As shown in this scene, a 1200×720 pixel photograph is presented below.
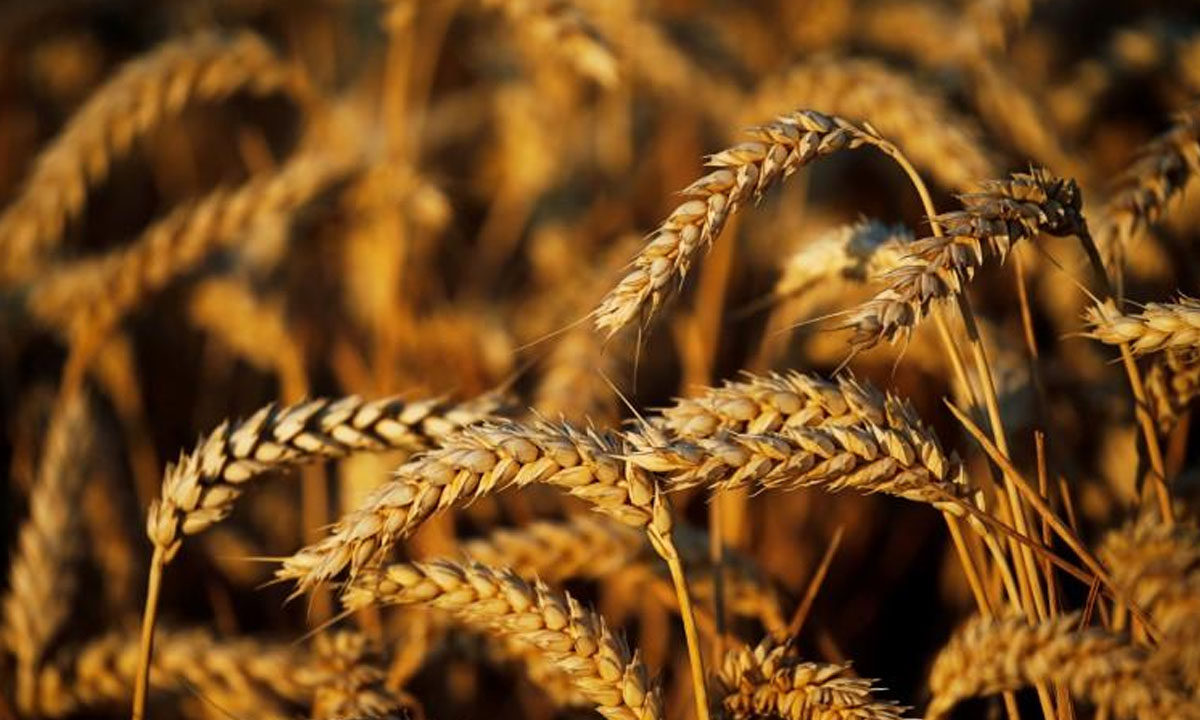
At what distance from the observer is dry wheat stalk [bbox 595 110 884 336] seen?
1234mm

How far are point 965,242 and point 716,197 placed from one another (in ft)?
0.86

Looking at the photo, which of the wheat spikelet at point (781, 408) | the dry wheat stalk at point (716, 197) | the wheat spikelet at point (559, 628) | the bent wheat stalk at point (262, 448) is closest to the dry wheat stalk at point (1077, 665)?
the wheat spikelet at point (781, 408)

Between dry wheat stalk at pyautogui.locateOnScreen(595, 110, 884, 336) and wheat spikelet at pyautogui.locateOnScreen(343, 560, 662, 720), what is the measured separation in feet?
1.01

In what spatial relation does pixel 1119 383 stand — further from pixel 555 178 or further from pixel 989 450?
pixel 555 178

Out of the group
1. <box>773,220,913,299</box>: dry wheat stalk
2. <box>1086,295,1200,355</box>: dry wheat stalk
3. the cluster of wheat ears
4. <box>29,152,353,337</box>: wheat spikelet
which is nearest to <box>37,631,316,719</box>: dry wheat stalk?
the cluster of wheat ears

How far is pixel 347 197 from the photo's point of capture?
2625 mm

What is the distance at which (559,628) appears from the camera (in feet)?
4.22

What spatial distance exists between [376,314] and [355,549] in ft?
5.36

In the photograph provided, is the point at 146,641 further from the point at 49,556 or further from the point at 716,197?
the point at 716,197

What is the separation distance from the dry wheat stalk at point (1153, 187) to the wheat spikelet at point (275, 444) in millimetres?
866

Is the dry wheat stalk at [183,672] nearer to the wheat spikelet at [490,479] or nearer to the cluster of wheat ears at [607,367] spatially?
the cluster of wheat ears at [607,367]

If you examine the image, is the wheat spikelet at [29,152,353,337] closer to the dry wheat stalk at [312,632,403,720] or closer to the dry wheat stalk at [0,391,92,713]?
the dry wheat stalk at [0,391,92,713]

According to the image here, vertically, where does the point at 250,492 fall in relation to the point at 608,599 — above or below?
above

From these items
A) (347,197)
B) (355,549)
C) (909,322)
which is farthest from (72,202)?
(909,322)
